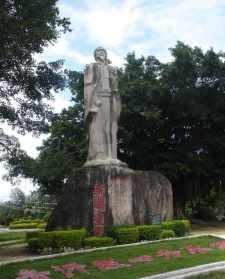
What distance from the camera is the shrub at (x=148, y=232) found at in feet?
47.9

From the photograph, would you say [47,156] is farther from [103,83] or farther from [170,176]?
[103,83]

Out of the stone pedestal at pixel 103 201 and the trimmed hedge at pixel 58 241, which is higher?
the stone pedestal at pixel 103 201

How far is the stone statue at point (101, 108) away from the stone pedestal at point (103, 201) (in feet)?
1.80

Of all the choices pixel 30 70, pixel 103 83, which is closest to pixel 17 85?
pixel 30 70

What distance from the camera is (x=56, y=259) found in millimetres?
10969

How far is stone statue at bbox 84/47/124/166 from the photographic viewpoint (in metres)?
15.8

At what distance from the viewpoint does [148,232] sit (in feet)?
48.0

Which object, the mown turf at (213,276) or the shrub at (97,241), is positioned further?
the shrub at (97,241)

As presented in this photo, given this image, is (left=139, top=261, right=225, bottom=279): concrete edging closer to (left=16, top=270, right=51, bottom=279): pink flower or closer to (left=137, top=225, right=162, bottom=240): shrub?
(left=16, top=270, right=51, bottom=279): pink flower

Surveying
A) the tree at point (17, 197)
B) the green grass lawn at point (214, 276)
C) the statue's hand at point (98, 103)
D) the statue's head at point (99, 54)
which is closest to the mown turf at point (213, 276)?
the green grass lawn at point (214, 276)

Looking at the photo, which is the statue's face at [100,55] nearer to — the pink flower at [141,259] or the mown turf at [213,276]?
the pink flower at [141,259]

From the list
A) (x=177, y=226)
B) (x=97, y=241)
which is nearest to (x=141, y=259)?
(x=97, y=241)

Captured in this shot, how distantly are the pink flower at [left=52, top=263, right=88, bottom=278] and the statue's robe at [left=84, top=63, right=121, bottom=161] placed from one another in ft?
19.1

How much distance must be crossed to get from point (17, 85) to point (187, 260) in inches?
372
